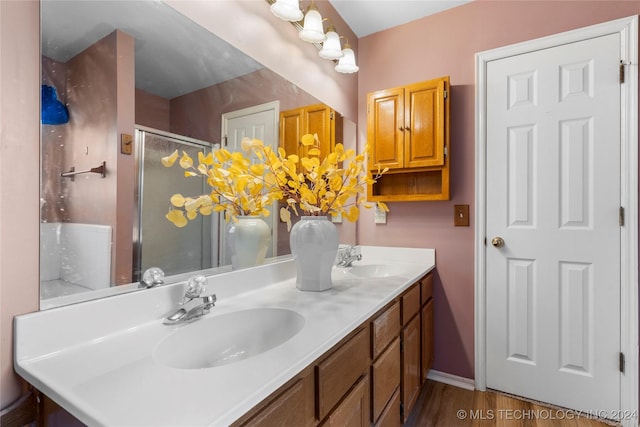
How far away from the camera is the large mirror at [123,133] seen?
2.47 feet

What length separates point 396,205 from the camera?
2.15 m

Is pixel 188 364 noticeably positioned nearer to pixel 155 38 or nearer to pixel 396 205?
pixel 155 38

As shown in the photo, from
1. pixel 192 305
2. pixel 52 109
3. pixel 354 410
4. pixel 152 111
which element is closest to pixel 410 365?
pixel 354 410

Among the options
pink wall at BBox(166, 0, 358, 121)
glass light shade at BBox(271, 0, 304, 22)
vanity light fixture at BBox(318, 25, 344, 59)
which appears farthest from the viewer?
vanity light fixture at BBox(318, 25, 344, 59)

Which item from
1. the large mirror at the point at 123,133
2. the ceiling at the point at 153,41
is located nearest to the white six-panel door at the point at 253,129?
the large mirror at the point at 123,133

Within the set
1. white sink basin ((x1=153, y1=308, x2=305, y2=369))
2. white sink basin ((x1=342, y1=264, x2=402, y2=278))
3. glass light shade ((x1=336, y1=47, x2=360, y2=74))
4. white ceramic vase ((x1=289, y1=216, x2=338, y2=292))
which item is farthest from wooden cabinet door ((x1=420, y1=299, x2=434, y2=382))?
glass light shade ((x1=336, y1=47, x2=360, y2=74))

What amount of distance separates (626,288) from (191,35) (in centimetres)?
226

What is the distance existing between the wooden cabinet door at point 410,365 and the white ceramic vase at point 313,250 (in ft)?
1.58

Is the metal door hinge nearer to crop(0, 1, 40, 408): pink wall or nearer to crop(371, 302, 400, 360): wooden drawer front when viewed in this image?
crop(371, 302, 400, 360): wooden drawer front

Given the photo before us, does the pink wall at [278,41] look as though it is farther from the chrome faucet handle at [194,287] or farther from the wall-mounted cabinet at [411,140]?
the chrome faucet handle at [194,287]

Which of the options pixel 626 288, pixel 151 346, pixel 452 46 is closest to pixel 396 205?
pixel 452 46

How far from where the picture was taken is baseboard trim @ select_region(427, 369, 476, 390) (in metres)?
1.92

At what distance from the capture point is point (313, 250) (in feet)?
4.10

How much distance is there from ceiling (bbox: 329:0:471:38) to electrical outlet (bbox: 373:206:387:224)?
50.0 inches
